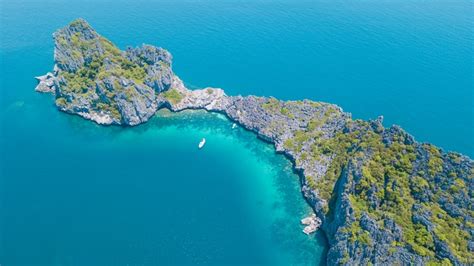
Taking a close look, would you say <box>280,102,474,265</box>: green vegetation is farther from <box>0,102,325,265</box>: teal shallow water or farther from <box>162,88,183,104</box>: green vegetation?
<box>162,88,183,104</box>: green vegetation

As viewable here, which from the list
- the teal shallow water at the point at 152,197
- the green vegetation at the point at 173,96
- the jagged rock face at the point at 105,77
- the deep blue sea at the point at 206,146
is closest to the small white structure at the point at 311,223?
the teal shallow water at the point at 152,197

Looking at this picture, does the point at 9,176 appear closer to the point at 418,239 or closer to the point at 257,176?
the point at 257,176

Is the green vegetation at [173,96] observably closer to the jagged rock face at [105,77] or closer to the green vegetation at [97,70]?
the jagged rock face at [105,77]

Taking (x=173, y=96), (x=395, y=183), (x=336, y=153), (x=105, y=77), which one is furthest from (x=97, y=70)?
(x=395, y=183)

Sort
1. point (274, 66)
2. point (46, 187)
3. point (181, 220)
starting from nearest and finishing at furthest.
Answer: point (181, 220) < point (46, 187) < point (274, 66)

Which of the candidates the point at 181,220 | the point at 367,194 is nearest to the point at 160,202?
the point at 181,220

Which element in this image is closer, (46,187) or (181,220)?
(181,220)

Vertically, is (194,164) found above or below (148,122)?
below
